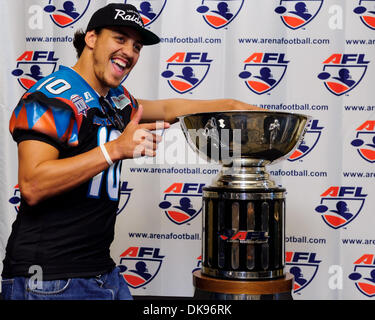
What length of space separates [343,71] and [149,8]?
1078 millimetres

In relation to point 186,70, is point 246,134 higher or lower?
lower

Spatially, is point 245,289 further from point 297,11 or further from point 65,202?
point 297,11

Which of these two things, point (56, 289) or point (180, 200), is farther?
point (180, 200)

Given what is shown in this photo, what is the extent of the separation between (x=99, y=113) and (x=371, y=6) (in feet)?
5.59

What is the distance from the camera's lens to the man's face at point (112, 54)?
150cm

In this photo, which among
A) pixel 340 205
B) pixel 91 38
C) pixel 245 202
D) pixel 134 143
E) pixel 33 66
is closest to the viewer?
pixel 134 143

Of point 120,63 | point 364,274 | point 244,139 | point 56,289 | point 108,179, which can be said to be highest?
point 120,63

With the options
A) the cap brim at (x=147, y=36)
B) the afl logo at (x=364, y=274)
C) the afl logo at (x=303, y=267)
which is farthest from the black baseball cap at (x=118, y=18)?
the afl logo at (x=364, y=274)

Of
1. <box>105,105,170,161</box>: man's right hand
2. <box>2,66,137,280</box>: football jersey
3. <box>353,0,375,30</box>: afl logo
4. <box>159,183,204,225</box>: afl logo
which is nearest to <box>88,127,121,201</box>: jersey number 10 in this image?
<box>2,66,137,280</box>: football jersey

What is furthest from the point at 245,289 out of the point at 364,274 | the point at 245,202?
the point at 364,274

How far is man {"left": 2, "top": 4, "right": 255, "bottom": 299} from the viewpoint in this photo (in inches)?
49.0

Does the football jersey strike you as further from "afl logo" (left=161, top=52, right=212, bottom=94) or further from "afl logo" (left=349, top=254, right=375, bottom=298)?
"afl logo" (left=349, top=254, right=375, bottom=298)

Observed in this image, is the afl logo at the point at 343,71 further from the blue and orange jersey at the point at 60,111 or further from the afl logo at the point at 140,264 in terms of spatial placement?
the blue and orange jersey at the point at 60,111

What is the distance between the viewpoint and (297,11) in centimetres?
241
